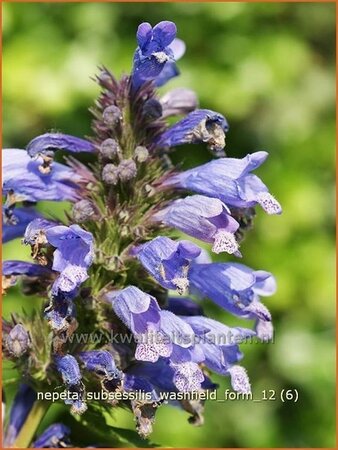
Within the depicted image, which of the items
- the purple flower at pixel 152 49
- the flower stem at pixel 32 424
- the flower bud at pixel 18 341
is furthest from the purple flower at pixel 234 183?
the flower stem at pixel 32 424

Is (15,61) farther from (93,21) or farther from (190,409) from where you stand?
(190,409)

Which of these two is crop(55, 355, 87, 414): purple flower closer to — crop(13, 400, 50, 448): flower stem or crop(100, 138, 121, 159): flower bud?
crop(13, 400, 50, 448): flower stem

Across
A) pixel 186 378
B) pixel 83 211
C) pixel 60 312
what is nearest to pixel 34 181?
pixel 83 211

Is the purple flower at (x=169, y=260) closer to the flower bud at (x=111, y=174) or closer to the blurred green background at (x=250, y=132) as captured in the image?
the flower bud at (x=111, y=174)

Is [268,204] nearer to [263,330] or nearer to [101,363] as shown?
[263,330]

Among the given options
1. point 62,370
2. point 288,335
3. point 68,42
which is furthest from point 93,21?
point 62,370

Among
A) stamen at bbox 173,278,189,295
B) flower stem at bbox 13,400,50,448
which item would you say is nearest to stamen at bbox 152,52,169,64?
stamen at bbox 173,278,189,295
